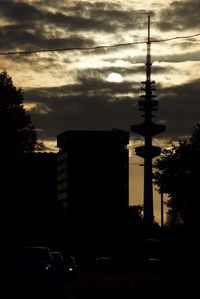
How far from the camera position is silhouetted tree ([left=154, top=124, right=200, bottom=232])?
60250mm

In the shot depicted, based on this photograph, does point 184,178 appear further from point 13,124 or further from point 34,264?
point 34,264

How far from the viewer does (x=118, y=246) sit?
554ft

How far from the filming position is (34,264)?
35.6m

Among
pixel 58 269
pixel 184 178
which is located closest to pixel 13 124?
pixel 184 178

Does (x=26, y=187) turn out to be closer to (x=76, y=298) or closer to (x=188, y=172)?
(x=188, y=172)

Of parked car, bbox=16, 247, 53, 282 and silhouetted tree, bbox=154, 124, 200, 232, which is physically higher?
silhouetted tree, bbox=154, 124, 200, 232

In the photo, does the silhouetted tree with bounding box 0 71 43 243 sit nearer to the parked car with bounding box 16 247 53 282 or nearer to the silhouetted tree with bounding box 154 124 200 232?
the silhouetted tree with bounding box 154 124 200 232

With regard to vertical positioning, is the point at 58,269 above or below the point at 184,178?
below

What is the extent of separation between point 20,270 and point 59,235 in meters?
71.9

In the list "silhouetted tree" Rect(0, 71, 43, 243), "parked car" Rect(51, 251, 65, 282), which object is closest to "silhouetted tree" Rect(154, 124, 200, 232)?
"silhouetted tree" Rect(0, 71, 43, 243)

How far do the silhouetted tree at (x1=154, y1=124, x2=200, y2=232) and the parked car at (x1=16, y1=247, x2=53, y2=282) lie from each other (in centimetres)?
2282

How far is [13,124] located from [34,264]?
27.0m

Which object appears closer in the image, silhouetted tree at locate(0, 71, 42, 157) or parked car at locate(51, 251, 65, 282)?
parked car at locate(51, 251, 65, 282)

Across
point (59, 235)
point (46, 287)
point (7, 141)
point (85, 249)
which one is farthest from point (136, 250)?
point (46, 287)
